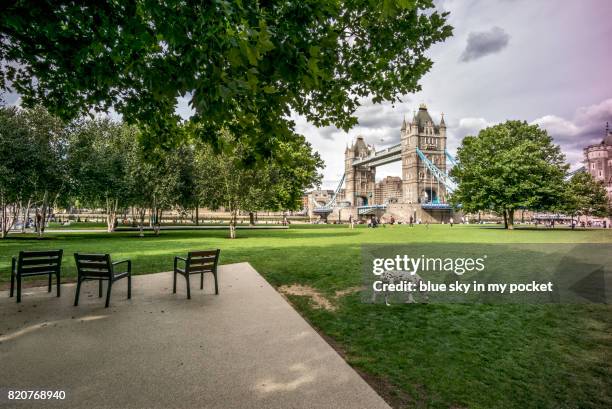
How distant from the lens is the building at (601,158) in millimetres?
103062

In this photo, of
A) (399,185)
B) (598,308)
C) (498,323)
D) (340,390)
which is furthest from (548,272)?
(399,185)

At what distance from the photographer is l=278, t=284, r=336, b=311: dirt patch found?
6734mm

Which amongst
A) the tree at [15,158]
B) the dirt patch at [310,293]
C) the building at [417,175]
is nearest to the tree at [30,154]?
the tree at [15,158]

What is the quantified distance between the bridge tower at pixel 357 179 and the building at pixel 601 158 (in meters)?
75.2

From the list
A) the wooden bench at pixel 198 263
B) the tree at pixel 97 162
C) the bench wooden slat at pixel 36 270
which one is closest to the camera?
the bench wooden slat at pixel 36 270

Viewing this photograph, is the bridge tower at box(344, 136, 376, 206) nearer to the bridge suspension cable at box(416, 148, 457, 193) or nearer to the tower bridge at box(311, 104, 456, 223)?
the tower bridge at box(311, 104, 456, 223)

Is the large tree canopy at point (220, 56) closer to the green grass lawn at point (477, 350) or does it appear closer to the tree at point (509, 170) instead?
the green grass lawn at point (477, 350)

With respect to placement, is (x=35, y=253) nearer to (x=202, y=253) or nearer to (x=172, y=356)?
(x=202, y=253)

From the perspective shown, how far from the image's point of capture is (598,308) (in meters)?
6.48

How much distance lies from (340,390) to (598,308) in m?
6.38

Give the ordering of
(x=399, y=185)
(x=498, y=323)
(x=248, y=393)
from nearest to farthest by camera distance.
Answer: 1. (x=248, y=393)
2. (x=498, y=323)
3. (x=399, y=185)

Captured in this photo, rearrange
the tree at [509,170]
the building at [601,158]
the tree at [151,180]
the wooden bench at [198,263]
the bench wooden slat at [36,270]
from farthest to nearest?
the building at [601,158]
the tree at [509,170]
the tree at [151,180]
the wooden bench at [198,263]
the bench wooden slat at [36,270]

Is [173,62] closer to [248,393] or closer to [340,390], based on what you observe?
[248,393]

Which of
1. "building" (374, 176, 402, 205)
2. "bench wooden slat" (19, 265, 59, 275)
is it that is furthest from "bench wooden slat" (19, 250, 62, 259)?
"building" (374, 176, 402, 205)
